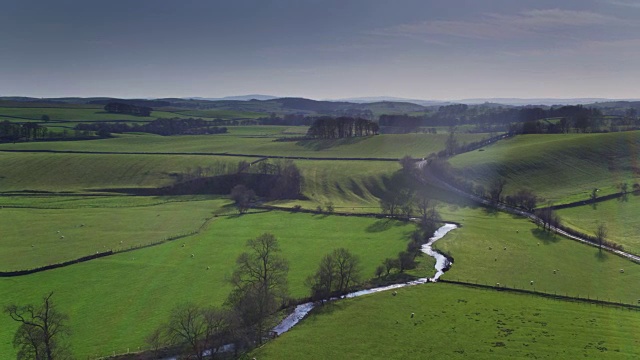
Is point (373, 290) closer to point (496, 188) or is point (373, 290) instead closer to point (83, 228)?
point (83, 228)

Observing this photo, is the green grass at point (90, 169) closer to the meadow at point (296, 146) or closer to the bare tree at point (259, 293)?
the meadow at point (296, 146)

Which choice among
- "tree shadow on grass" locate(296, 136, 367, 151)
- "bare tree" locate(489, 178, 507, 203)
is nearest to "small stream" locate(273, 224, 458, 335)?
"bare tree" locate(489, 178, 507, 203)

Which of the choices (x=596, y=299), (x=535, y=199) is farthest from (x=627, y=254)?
(x=535, y=199)

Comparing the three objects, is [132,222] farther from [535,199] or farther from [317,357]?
[535,199]

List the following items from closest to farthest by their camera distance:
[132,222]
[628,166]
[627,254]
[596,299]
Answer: [596,299] → [627,254] → [132,222] → [628,166]

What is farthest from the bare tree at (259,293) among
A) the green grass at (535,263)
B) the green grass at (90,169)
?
the green grass at (90,169)

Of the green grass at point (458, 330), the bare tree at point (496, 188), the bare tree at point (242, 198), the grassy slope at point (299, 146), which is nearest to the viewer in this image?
the green grass at point (458, 330)
